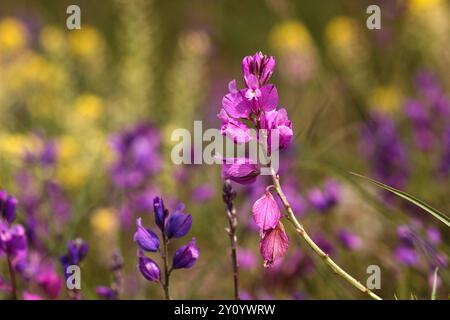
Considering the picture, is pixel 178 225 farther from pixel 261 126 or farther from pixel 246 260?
pixel 246 260

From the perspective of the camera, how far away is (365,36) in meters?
5.19

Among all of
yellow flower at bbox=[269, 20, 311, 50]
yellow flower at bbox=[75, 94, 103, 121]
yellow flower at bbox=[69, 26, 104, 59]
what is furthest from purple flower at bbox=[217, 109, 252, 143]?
yellow flower at bbox=[269, 20, 311, 50]

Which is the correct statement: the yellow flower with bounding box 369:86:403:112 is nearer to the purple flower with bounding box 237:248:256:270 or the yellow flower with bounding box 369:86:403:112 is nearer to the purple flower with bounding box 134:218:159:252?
the purple flower with bounding box 237:248:256:270

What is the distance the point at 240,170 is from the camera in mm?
1336

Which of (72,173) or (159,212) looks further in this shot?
(72,173)

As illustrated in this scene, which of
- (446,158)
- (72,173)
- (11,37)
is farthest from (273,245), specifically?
(11,37)

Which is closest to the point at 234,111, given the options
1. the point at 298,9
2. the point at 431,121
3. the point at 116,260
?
the point at 116,260

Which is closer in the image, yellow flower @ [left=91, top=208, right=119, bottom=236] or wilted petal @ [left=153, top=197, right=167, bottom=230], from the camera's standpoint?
wilted petal @ [left=153, top=197, right=167, bottom=230]

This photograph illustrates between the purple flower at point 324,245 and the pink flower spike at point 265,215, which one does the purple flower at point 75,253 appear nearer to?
the pink flower spike at point 265,215

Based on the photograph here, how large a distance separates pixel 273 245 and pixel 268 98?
Answer: 0.85 feet

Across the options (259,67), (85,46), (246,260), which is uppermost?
(85,46)

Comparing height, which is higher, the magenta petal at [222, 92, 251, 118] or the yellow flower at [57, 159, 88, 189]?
the magenta petal at [222, 92, 251, 118]

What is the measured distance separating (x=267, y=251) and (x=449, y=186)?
178cm

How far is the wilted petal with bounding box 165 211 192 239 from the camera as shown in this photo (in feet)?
4.89
